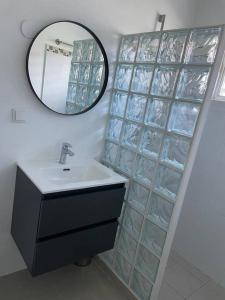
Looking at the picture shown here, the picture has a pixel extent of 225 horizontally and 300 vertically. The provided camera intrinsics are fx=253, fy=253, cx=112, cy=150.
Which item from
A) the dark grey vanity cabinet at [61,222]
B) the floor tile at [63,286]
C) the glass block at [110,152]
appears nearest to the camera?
the dark grey vanity cabinet at [61,222]

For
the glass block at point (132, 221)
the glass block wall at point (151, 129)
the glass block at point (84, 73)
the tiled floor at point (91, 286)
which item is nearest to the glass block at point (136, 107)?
the glass block wall at point (151, 129)

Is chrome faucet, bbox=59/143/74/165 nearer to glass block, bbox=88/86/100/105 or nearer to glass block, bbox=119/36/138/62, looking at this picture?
glass block, bbox=88/86/100/105

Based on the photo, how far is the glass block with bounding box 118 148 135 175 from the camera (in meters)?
1.87

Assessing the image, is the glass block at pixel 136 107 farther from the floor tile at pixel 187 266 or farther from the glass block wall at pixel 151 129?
the floor tile at pixel 187 266

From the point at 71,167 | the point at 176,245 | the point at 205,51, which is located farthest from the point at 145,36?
the point at 176,245

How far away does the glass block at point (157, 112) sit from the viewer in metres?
1.61

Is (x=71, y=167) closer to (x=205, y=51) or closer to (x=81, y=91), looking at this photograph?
(x=81, y=91)

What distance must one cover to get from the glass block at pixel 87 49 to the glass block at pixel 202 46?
702 millimetres

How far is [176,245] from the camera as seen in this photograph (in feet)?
8.25

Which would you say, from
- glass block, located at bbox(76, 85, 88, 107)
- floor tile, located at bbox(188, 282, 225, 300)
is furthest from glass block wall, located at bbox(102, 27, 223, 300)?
floor tile, located at bbox(188, 282, 225, 300)

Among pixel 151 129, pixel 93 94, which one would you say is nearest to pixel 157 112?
pixel 151 129

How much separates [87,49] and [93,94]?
32cm

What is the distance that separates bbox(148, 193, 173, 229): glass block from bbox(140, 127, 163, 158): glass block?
288mm

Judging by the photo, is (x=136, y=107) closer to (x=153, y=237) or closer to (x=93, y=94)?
(x=93, y=94)
